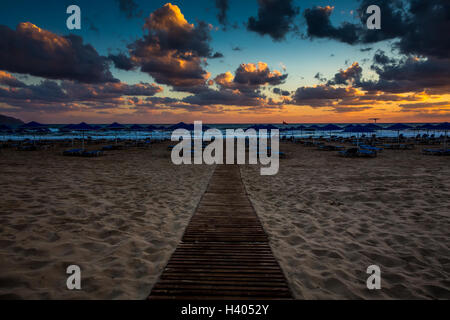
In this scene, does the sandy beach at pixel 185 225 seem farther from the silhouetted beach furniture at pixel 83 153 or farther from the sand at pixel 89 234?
the silhouetted beach furniture at pixel 83 153

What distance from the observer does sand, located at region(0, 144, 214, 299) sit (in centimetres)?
309

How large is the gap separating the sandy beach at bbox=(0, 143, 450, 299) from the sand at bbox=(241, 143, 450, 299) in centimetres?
2

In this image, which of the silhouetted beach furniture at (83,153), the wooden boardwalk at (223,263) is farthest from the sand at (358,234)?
the silhouetted beach furniture at (83,153)

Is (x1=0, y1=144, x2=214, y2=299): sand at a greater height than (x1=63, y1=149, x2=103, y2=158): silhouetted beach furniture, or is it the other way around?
(x1=63, y1=149, x2=103, y2=158): silhouetted beach furniture

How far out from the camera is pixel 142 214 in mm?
5906

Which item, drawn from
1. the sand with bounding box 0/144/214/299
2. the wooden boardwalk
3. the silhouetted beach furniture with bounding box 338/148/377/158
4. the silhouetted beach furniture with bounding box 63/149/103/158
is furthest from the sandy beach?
the silhouetted beach furniture with bounding box 338/148/377/158

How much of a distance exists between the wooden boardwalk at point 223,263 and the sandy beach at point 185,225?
22cm

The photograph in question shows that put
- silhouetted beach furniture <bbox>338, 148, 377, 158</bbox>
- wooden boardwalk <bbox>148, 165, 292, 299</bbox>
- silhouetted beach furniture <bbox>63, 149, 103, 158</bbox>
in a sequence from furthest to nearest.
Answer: silhouetted beach furniture <bbox>338, 148, 377, 158</bbox> < silhouetted beach furniture <bbox>63, 149, 103, 158</bbox> < wooden boardwalk <bbox>148, 165, 292, 299</bbox>

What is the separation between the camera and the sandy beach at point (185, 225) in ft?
10.4

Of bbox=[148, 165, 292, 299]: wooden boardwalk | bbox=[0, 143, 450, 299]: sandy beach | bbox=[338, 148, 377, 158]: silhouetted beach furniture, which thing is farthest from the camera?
bbox=[338, 148, 377, 158]: silhouetted beach furniture

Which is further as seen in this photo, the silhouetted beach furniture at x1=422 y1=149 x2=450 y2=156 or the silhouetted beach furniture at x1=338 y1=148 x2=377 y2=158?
the silhouetted beach furniture at x1=338 y1=148 x2=377 y2=158

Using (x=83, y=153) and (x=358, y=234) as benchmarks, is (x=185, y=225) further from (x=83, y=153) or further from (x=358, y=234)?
(x=83, y=153)

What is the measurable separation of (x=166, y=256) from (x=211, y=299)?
1.31m

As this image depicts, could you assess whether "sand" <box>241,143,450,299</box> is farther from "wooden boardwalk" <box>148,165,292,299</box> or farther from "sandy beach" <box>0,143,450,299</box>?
"wooden boardwalk" <box>148,165,292,299</box>
